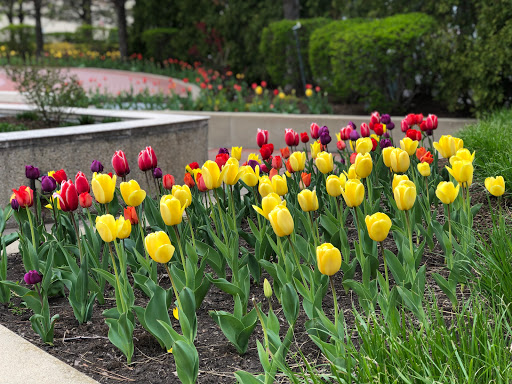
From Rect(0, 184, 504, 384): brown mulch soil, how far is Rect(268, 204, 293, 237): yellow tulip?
41cm

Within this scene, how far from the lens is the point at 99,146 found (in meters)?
5.95

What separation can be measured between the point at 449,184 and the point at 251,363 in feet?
3.61

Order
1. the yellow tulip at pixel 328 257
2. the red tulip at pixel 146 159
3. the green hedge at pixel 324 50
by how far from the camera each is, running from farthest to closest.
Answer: the green hedge at pixel 324 50 → the red tulip at pixel 146 159 → the yellow tulip at pixel 328 257

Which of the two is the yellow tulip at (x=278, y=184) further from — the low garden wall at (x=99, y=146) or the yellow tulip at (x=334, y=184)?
the low garden wall at (x=99, y=146)

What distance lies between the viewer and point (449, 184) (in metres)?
2.78

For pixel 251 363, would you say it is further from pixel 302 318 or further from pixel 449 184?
pixel 449 184

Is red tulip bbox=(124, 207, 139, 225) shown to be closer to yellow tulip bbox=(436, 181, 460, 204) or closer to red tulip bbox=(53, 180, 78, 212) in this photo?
red tulip bbox=(53, 180, 78, 212)

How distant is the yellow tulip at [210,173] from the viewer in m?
3.06

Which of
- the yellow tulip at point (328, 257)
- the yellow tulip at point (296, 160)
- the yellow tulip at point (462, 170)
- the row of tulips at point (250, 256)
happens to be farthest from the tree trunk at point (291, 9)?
the yellow tulip at point (328, 257)

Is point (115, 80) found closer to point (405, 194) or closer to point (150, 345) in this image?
point (150, 345)

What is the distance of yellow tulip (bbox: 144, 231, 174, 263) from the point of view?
2.35m

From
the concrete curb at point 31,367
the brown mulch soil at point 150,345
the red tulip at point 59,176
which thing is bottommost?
the brown mulch soil at point 150,345

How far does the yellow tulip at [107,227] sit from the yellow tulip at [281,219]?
2.02 ft

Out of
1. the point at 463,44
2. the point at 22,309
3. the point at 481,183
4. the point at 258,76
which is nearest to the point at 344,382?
the point at 22,309
